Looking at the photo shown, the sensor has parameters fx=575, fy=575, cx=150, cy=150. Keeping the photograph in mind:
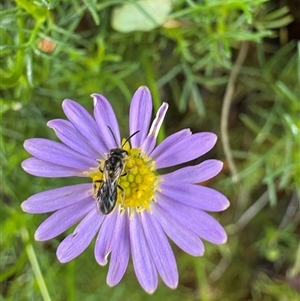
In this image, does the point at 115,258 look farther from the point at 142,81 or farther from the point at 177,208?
the point at 142,81

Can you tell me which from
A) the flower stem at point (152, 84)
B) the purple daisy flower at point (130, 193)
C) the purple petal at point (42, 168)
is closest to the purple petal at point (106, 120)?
the purple daisy flower at point (130, 193)

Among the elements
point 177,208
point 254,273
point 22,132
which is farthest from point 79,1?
point 254,273

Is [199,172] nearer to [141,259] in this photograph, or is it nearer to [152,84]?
[141,259]

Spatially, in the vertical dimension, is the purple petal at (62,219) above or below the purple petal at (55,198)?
below

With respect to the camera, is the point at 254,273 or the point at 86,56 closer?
the point at 86,56

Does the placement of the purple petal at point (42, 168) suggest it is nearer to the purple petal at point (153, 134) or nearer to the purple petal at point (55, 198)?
the purple petal at point (55, 198)

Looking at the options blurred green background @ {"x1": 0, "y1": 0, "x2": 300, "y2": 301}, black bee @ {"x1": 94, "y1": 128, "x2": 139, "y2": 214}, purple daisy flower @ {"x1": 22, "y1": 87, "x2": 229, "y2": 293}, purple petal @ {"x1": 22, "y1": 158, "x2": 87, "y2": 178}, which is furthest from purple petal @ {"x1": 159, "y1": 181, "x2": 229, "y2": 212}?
blurred green background @ {"x1": 0, "y1": 0, "x2": 300, "y2": 301}
